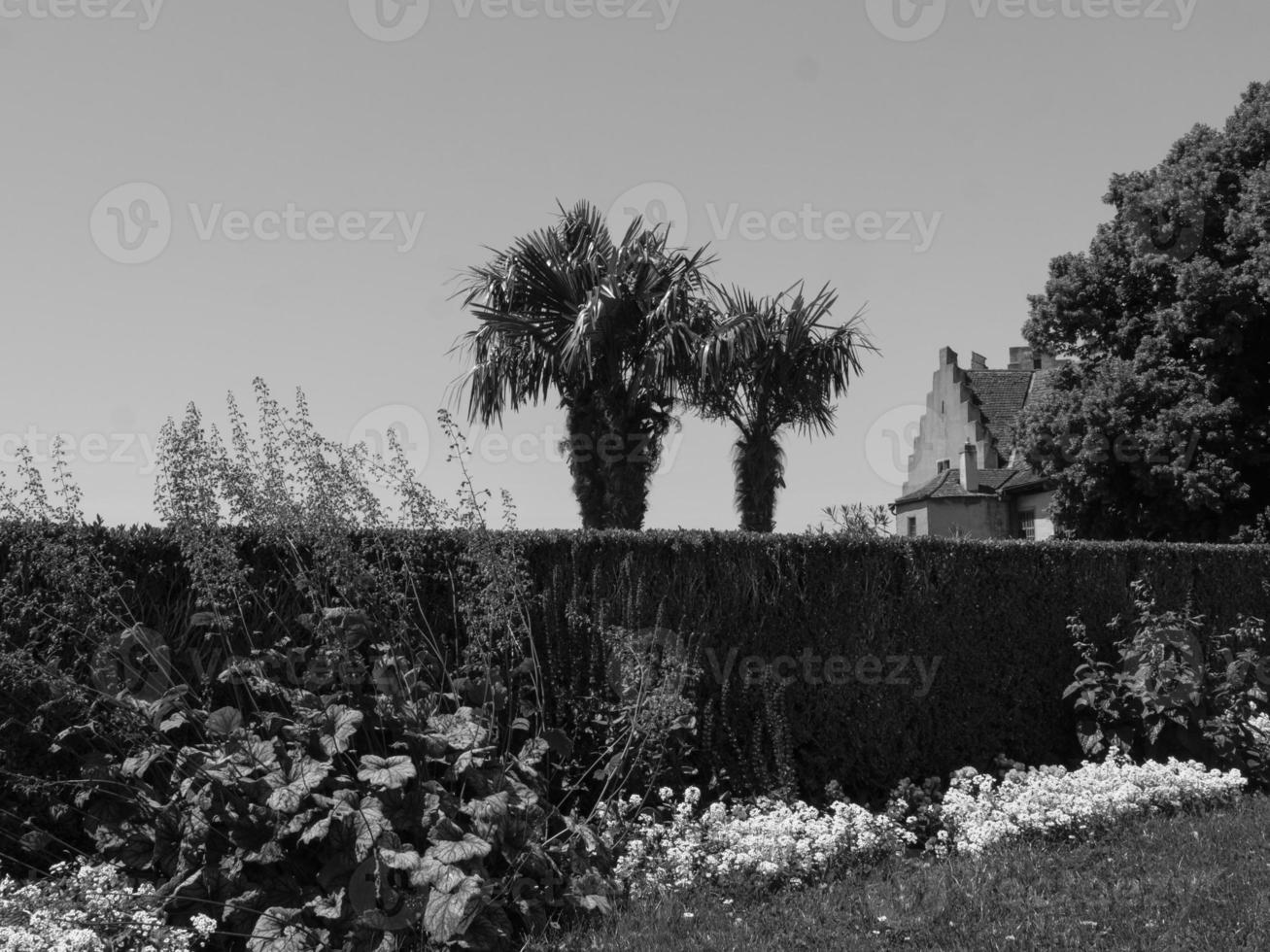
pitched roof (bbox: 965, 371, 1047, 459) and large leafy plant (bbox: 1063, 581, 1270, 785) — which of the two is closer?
large leafy plant (bbox: 1063, 581, 1270, 785)

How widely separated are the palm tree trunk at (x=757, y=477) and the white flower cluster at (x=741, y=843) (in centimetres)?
1185

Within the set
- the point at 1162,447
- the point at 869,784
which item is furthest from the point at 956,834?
the point at 1162,447

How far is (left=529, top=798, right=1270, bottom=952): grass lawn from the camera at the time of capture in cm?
530

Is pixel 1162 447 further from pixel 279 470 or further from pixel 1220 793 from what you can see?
pixel 279 470

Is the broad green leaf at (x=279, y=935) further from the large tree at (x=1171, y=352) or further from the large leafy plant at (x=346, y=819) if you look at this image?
the large tree at (x=1171, y=352)

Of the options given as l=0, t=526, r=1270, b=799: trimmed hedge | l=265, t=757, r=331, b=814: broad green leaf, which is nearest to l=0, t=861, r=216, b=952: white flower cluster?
l=265, t=757, r=331, b=814: broad green leaf

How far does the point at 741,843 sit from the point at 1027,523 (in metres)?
31.6

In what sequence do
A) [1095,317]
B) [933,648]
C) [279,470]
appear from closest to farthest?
1. [279,470]
2. [933,648]
3. [1095,317]

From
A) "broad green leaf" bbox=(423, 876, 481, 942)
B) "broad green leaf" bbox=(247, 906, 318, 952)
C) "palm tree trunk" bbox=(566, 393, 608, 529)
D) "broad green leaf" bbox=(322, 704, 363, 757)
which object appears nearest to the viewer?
→ "broad green leaf" bbox=(423, 876, 481, 942)

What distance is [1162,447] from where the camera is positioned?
2278cm

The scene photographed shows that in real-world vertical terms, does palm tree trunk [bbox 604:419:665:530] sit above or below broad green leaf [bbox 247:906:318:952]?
above

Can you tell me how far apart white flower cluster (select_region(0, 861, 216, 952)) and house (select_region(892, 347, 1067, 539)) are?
98.9ft

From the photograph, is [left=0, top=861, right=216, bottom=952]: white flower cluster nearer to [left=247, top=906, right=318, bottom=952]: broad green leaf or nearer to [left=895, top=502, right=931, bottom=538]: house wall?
[left=247, top=906, right=318, bottom=952]: broad green leaf

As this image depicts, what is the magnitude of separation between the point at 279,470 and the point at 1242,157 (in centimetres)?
2328
